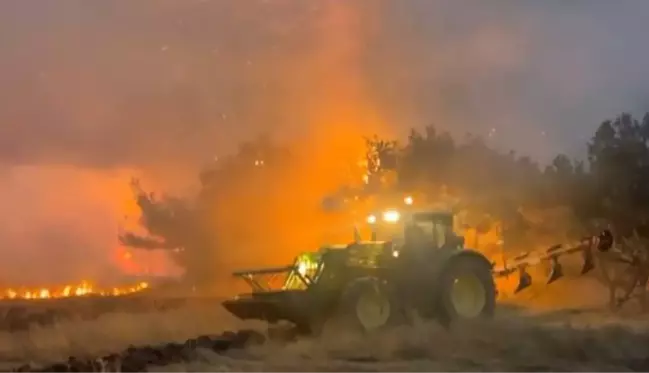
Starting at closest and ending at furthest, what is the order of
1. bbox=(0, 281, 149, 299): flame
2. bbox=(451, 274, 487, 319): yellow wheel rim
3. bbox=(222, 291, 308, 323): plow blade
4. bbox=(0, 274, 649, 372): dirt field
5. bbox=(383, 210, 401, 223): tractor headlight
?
bbox=(0, 274, 649, 372): dirt field < bbox=(222, 291, 308, 323): plow blade < bbox=(451, 274, 487, 319): yellow wheel rim < bbox=(383, 210, 401, 223): tractor headlight < bbox=(0, 281, 149, 299): flame

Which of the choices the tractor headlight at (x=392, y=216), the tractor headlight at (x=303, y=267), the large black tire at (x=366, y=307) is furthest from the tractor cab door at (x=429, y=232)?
the tractor headlight at (x=303, y=267)

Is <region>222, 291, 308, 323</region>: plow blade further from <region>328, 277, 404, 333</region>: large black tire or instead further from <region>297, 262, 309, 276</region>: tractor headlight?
<region>297, 262, 309, 276</region>: tractor headlight

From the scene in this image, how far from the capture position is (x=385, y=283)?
2039 cm

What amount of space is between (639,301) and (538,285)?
709cm

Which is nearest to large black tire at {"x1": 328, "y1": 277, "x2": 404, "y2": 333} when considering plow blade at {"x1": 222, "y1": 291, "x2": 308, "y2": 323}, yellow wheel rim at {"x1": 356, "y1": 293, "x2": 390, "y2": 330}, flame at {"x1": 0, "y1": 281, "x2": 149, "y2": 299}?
yellow wheel rim at {"x1": 356, "y1": 293, "x2": 390, "y2": 330}

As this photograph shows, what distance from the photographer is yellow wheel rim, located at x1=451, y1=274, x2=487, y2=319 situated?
70.4 feet

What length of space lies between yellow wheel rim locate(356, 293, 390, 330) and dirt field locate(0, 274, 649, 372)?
2.28 ft

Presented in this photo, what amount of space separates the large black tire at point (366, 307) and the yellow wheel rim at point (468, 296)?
1789 millimetres

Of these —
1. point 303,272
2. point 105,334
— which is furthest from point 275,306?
point 105,334

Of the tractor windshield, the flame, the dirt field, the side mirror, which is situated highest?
the flame

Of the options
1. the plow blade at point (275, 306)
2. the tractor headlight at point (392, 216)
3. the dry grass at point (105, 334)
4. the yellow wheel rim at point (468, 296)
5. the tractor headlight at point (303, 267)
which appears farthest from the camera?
the tractor headlight at point (392, 216)

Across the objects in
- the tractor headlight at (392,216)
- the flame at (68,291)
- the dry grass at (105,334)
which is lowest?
the dry grass at (105,334)

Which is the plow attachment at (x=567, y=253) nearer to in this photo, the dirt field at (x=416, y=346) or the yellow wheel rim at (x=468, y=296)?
the dirt field at (x=416, y=346)

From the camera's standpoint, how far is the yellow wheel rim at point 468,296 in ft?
70.4
